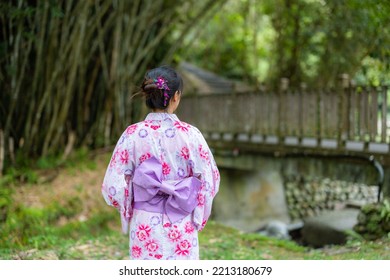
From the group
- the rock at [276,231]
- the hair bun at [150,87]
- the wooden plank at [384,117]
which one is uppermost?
the hair bun at [150,87]

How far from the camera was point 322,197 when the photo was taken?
1144 cm

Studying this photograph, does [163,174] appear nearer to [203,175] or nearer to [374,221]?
[203,175]

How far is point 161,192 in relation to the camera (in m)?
2.64

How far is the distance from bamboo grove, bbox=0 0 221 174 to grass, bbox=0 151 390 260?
2.17ft

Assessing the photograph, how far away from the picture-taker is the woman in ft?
8.64

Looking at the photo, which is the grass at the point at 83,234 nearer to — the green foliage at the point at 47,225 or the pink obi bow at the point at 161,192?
the green foliage at the point at 47,225

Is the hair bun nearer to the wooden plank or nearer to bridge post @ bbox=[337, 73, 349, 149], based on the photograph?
the wooden plank

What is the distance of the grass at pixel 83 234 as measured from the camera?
4957mm

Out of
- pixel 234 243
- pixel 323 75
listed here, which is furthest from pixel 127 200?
pixel 323 75

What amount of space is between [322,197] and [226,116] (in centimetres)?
351

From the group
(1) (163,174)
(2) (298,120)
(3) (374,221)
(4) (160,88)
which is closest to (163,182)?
(1) (163,174)

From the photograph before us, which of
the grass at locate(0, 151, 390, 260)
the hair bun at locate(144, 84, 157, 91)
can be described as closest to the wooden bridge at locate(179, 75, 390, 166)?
the grass at locate(0, 151, 390, 260)

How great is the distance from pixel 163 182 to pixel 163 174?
5 cm

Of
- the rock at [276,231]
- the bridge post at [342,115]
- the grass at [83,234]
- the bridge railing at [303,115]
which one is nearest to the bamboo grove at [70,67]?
the grass at [83,234]
